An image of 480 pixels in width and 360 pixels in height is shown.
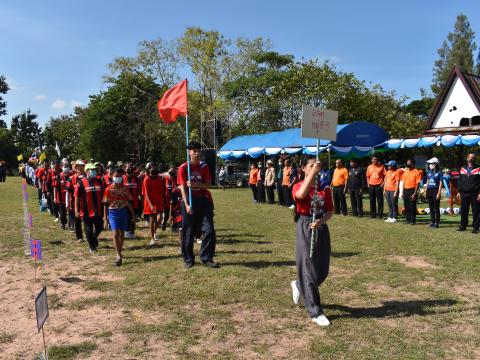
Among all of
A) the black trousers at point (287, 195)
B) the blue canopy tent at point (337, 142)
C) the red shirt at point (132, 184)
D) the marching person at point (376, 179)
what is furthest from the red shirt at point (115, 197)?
the blue canopy tent at point (337, 142)

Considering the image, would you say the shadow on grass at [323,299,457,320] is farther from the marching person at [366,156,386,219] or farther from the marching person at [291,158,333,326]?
the marching person at [366,156,386,219]

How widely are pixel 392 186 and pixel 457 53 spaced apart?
2035 inches

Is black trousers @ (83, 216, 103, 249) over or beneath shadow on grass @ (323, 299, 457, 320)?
over

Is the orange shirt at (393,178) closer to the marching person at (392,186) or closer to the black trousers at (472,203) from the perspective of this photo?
the marching person at (392,186)

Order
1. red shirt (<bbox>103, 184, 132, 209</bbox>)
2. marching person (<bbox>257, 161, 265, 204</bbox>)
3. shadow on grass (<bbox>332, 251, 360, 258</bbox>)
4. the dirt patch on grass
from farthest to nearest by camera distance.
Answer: marching person (<bbox>257, 161, 265, 204</bbox>) < shadow on grass (<bbox>332, 251, 360, 258</bbox>) < red shirt (<bbox>103, 184, 132, 209</bbox>) < the dirt patch on grass

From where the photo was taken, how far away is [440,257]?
7.94 metres

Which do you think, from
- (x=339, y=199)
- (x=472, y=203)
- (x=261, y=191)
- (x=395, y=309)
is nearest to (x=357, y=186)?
(x=339, y=199)

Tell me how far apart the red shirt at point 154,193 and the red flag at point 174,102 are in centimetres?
179

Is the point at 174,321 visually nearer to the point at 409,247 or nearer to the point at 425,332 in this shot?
the point at 425,332

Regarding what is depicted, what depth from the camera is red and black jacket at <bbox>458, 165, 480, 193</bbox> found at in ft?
34.6

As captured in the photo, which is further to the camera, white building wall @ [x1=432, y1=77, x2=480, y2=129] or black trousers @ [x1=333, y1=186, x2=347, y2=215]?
white building wall @ [x1=432, y1=77, x2=480, y2=129]

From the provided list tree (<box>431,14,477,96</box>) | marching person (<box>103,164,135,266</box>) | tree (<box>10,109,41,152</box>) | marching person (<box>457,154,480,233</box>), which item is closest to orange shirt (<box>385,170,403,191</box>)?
marching person (<box>457,154,480,233</box>)

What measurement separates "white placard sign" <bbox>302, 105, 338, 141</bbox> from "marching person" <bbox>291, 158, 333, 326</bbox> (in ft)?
1.64

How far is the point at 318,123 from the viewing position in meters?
5.30
